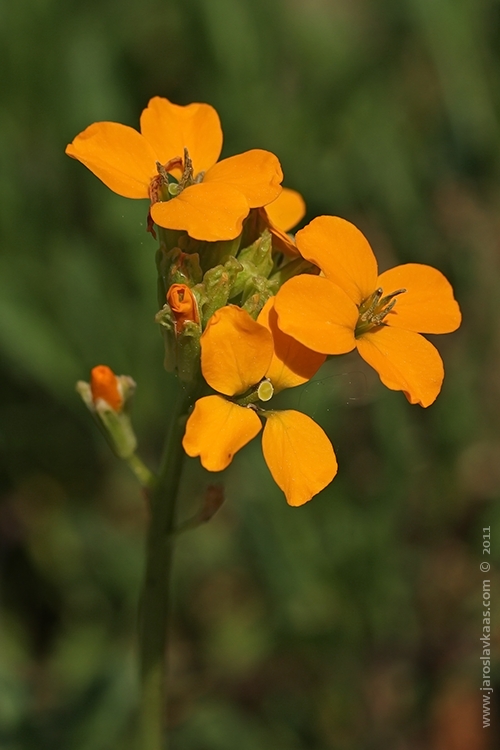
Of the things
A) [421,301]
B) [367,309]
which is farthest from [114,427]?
[421,301]

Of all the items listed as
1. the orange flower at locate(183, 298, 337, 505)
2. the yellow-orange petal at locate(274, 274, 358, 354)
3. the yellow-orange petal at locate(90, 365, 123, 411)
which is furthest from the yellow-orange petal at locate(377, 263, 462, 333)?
the yellow-orange petal at locate(90, 365, 123, 411)

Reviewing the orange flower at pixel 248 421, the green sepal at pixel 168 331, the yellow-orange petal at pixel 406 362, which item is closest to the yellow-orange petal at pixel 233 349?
the orange flower at pixel 248 421

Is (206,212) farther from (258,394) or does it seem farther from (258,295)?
(258,394)

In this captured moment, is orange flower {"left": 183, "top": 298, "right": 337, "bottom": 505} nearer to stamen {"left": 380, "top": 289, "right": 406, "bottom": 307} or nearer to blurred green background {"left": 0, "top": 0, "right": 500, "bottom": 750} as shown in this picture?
stamen {"left": 380, "top": 289, "right": 406, "bottom": 307}

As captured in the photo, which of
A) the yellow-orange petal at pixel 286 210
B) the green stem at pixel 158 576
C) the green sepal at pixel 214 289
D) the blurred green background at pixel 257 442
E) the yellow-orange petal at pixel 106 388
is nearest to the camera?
the green sepal at pixel 214 289

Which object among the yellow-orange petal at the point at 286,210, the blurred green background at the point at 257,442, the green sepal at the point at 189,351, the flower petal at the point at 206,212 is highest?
the flower petal at the point at 206,212

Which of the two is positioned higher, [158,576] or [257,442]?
[158,576]

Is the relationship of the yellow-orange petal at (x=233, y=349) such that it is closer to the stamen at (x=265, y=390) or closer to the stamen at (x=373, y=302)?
the stamen at (x=265, y=390)
